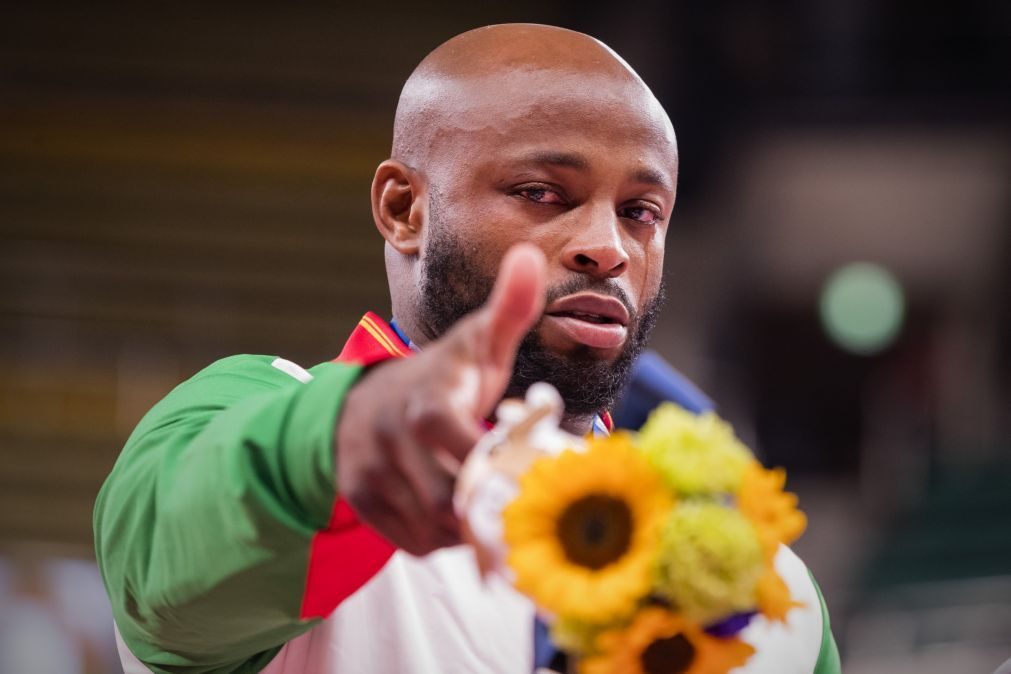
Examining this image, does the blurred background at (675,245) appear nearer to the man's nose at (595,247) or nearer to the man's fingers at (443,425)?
the man's nose at (595,247)

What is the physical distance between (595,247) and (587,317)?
10 cm

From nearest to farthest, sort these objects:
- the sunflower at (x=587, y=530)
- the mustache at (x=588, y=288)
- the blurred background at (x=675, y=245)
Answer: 1. the sunflower at (x=587, y=530)
2. the mustache at (x=588, y=288)
3. the blurred background at (x=675, y=245)

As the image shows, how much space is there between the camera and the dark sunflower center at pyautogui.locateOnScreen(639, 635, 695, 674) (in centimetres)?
109

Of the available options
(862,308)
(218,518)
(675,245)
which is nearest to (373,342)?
(218,518)

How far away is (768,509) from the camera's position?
1.13m

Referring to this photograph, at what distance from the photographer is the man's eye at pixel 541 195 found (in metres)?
1.82

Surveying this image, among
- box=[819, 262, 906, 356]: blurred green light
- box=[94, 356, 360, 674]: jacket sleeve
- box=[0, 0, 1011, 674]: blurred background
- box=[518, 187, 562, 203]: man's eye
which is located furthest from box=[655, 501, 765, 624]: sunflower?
box=[819, 262, 906, 356]: blurred green light

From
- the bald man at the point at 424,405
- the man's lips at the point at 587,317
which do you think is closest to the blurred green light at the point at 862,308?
the bald man at the point at 424,405

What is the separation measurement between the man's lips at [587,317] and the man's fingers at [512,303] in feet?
2.22

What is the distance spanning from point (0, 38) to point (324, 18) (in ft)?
5.77

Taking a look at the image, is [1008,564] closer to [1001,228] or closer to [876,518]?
[876,518]

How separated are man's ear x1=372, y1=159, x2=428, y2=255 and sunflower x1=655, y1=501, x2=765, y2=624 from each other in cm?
104

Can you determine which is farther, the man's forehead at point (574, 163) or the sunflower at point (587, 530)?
the man's forehead at point (574, 163)

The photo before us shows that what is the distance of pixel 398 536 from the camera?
1.12 meters
